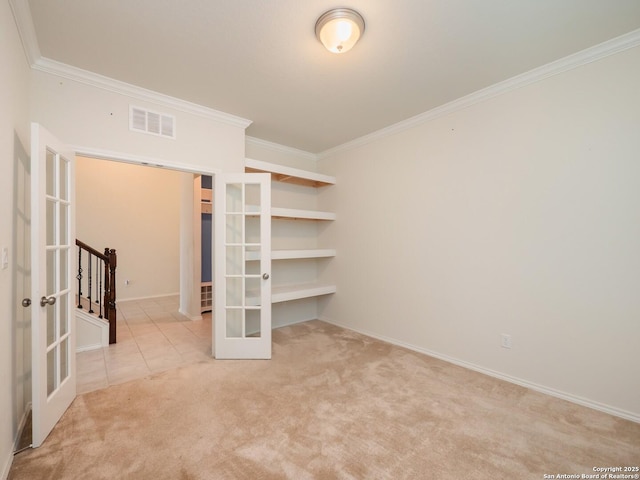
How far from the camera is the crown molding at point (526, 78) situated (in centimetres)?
210

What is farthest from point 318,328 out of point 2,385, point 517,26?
point 517,26

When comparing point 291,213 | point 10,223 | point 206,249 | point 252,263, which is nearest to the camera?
point 10,223

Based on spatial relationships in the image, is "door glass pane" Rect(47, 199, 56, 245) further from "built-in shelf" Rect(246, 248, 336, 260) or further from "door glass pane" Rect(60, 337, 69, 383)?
"built-in shelf" Rect(246, 248, 336, 260)

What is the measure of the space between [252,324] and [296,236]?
1.62 metres

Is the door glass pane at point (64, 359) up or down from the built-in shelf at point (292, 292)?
down

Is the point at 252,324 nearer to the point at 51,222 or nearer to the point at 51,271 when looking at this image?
the point at 51,271

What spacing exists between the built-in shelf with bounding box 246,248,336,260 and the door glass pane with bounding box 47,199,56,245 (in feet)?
5.42

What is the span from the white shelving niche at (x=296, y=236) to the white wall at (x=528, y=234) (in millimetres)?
914

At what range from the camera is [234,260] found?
3291 mm

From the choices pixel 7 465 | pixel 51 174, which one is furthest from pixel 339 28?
pixel 7 465

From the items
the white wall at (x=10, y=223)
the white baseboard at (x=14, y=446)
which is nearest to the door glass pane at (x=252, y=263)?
the white wall at (x=10, y=223)

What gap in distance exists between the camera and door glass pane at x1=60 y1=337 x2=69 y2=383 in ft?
7.09

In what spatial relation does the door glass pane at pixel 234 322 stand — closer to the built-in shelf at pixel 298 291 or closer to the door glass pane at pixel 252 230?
the built-in shelf at pixel 298 291

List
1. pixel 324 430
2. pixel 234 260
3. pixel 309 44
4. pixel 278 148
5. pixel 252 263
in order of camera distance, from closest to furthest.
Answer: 1. pixel 324 430
2. pixel 309 44
3. pixel 234 260
4. pixel 252 263
5. pixel 278 148
